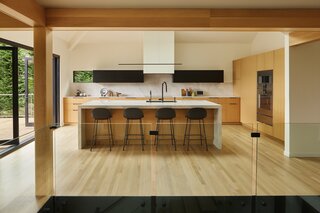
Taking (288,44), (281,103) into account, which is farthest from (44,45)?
(281,103)

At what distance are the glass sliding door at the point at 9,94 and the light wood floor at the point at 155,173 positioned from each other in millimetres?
1755

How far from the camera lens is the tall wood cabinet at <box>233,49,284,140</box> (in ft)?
20.6

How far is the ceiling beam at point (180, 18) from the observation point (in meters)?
3.47

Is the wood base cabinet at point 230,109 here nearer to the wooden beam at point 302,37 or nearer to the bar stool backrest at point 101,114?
the wooden beam at point 302,37

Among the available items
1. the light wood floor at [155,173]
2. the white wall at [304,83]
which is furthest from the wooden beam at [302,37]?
the light wood floor at [155,173]

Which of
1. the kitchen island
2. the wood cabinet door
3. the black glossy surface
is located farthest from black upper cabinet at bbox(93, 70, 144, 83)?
the black glossy surface

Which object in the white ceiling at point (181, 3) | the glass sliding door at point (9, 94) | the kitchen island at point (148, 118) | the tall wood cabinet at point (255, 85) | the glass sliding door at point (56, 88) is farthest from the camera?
the glass sliding door at point (56, 88)

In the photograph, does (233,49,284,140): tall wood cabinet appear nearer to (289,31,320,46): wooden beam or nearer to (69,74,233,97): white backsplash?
(69,74,233,97): white backsplash

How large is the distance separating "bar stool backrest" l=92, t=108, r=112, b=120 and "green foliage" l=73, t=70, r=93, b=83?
4248mm

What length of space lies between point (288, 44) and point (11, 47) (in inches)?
204

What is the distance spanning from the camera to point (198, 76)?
30.8 ft

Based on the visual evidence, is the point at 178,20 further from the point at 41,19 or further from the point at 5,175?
the point at 5,175

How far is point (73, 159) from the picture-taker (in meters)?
4.46

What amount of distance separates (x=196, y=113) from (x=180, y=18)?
8.19 feet
